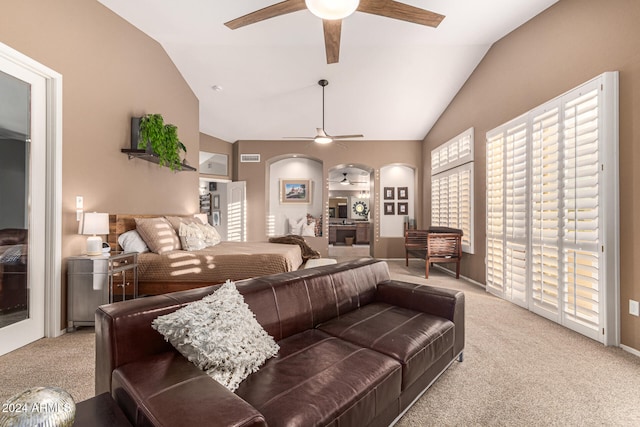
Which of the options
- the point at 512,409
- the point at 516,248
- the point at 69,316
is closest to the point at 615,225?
the point at 516,248

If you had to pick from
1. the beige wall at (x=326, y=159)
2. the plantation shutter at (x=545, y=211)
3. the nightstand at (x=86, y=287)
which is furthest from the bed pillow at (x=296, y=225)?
the plantation shutter at (x=545, y=211)

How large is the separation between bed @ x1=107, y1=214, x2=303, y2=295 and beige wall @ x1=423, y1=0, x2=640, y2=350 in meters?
3.10

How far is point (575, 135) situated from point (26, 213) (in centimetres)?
495

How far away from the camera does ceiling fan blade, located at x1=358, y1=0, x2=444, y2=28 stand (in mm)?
2160

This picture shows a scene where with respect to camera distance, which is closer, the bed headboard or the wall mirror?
the bed headboard

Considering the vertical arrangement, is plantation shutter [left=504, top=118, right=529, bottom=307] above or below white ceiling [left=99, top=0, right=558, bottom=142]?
below

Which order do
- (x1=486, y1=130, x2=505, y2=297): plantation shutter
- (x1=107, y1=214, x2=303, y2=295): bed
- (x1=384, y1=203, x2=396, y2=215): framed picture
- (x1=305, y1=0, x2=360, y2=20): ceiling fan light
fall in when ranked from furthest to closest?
(x1=384, y1=203, x2=396, y2=215): framed picture → (x1=486, y1=130, x2=505, y2=297): plantation shutter → (x1=107, y1=214, x2=303, y2=295): bed → (x1=305, y1=0, x2=360, y2=20): ceiling fan light

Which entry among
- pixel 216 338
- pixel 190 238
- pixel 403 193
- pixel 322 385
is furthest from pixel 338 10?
pixel 403 193

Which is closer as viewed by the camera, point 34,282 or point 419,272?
point 34,282

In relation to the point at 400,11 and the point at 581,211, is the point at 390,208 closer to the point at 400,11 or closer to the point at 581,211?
the point at 581,211

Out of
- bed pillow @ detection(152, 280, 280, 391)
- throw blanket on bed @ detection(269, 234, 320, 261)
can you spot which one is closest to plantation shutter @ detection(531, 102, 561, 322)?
throw blanket on bed @ detection(269, 234, 320, 261)

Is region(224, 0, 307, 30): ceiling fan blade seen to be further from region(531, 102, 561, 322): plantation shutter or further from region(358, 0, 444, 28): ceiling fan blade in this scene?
region(531, 102, 561, 322): plantation shutter

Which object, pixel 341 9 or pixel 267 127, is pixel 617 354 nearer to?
pixel 341 9

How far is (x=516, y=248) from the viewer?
3723 mm
